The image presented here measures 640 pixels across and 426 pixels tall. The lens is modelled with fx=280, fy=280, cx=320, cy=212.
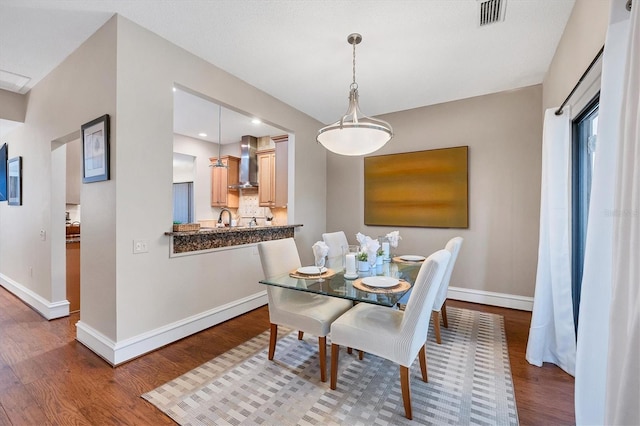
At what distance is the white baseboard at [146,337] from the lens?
2.27 metres

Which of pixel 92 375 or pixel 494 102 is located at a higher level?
pixel 494 102

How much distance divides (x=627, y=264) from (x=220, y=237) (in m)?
3.06

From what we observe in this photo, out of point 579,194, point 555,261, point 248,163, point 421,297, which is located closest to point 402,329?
point 421,297

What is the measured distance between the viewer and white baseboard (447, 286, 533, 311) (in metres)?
3.49

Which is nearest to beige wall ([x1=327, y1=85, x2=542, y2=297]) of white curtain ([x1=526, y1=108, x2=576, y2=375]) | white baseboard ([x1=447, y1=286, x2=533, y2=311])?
white baseboard ([x1=447, y1=286, x2=533, y2=311])

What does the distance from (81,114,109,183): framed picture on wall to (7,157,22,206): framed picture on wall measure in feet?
7.18

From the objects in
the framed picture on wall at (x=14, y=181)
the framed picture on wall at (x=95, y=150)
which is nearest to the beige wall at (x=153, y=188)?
the framed picture on wall at (x=95, y=150)

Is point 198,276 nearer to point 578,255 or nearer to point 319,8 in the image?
point 319,8

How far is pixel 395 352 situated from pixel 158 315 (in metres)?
2.10

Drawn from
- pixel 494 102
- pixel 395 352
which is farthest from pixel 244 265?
pixel 494 102

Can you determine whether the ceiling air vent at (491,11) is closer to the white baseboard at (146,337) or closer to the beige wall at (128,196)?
the beige wall at (128,196)

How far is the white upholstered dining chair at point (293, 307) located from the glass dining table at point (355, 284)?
137mm

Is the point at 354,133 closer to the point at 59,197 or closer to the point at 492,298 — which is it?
the point at 492,298

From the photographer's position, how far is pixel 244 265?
3.45m
